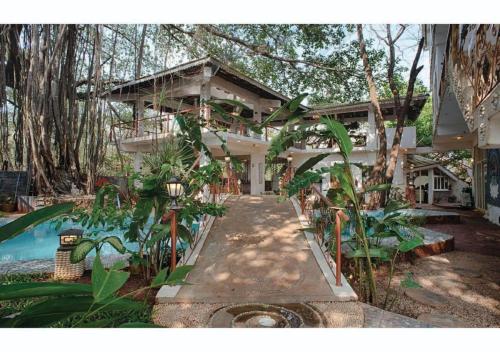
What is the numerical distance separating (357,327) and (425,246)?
2.96 metres

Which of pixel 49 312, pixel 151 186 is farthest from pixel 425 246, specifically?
pixel 49 312

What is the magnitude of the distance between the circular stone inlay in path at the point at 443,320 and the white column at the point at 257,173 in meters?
7.97

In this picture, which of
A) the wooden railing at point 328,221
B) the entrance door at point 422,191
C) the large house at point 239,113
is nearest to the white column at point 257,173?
the large house at point 239,113

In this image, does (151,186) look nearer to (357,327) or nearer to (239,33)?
(357,327)

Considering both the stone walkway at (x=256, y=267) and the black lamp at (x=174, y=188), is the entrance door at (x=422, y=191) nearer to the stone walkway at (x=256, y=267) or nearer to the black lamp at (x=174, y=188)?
the stone walkway at (x=256, y=267)

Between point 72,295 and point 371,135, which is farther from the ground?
point 371,135

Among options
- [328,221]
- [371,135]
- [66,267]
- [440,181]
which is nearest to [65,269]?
[66,267]

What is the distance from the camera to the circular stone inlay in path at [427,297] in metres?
3.02

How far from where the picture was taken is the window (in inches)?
497

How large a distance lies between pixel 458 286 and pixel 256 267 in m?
2.16

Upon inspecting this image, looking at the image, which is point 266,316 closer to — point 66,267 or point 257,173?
point 66,267

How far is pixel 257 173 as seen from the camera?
34.9ft
